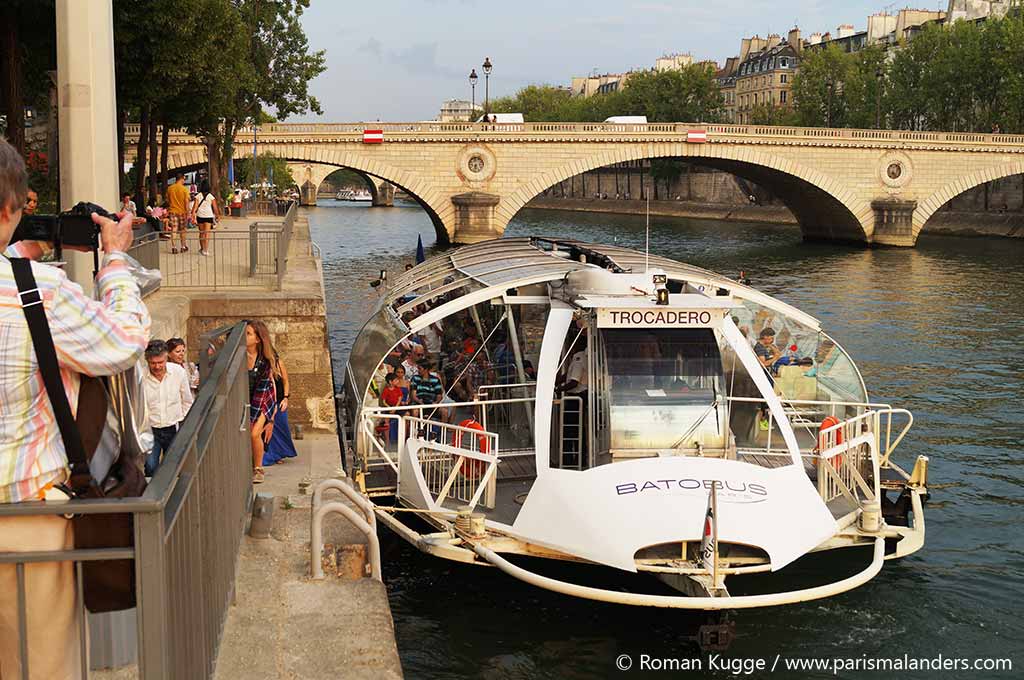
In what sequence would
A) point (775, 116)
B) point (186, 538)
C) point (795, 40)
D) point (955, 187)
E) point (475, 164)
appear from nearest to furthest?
point (186, 538)
point (475, 164)
point (955, 187)
point (775, 116)
point (795, 40)

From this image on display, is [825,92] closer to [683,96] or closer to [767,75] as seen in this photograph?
[683,96]

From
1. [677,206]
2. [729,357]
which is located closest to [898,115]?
[677,206]

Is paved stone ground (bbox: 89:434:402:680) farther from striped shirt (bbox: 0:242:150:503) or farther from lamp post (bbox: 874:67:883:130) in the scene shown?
lamp post (bbox: 874:67:883:130)

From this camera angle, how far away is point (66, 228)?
137 inches

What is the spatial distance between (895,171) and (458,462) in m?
48.9

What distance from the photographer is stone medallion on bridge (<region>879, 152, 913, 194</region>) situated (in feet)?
179

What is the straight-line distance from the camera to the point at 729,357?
11.3 m

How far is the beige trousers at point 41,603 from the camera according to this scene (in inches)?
120

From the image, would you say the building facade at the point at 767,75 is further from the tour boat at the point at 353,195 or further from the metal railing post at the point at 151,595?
the metal railing post at the point at 151,595

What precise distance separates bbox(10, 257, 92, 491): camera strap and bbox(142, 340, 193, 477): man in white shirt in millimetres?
4983

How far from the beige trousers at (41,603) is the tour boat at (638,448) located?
5489 millimetres

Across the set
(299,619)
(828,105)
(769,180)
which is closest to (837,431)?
(299,619)

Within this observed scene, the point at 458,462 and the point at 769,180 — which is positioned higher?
the point at 769,180

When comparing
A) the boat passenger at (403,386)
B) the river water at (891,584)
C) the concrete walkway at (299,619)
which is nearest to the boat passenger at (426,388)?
the boat passenger at (403,386)
